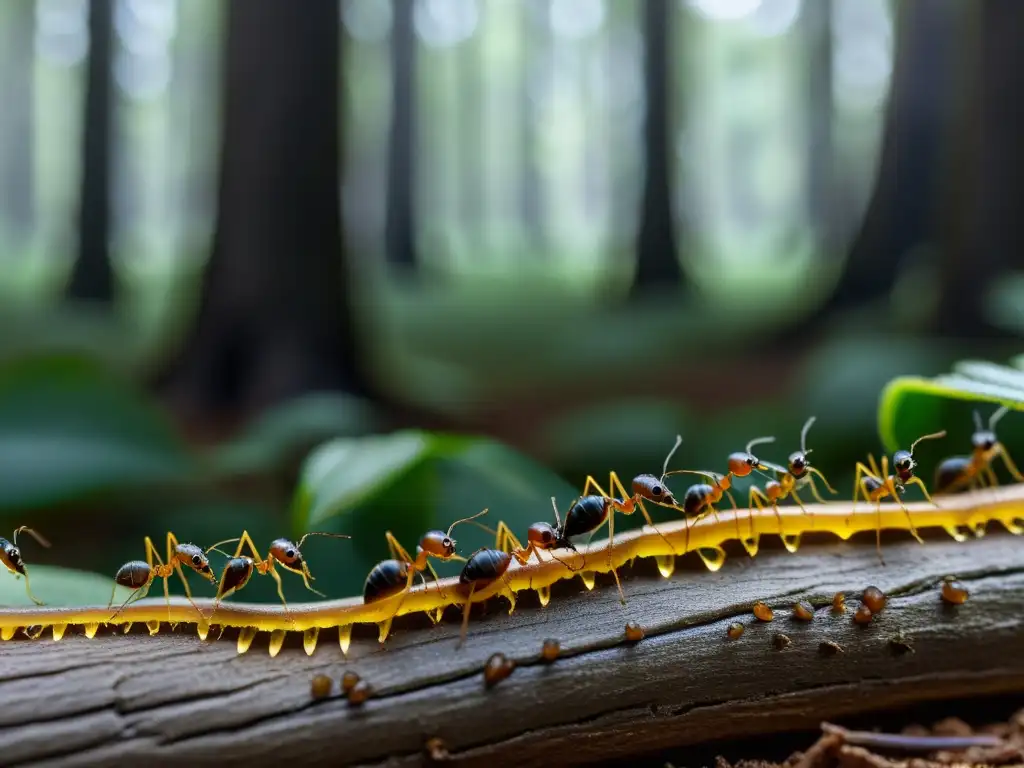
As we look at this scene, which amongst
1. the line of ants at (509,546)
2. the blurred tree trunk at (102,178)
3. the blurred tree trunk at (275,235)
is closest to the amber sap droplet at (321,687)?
the line of ants at (509,546)

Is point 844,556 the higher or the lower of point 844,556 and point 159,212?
the lower

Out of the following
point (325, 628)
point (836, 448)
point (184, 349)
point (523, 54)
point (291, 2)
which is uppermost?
point (523, 54)

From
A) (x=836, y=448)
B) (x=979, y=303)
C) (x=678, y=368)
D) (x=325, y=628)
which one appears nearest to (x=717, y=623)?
(x=325, y=628)

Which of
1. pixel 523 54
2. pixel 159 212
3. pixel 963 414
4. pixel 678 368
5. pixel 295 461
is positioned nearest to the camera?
pixel 963 414

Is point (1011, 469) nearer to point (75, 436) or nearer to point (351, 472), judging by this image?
point (351, 472)

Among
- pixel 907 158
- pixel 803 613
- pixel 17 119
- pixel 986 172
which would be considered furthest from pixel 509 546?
pixel 17 119

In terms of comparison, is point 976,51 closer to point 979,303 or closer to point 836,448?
point 979,303

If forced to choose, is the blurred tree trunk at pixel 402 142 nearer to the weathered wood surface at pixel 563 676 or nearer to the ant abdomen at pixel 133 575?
the ant abdomen at pixel 133 575
